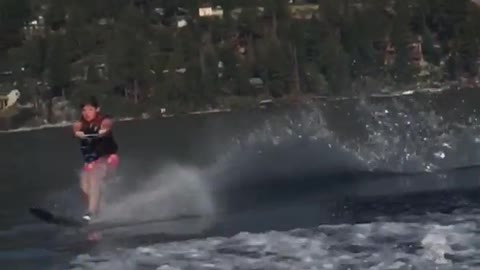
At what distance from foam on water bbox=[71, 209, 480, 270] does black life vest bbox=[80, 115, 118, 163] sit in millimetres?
1918

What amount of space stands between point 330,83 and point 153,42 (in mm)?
5872

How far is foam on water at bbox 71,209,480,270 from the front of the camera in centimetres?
697

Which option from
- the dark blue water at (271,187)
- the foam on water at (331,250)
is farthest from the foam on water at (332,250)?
the dark blue water at (271,187)

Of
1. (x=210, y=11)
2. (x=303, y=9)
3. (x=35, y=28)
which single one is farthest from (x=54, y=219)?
(x=303, y=9)

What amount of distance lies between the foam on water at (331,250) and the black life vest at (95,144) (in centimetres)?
192

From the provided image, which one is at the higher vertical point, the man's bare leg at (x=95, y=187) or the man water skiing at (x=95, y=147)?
the man water skiing at (x=95, y=147)

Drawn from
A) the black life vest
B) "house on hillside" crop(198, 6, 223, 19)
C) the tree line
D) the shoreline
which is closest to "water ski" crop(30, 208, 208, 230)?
the black life vest

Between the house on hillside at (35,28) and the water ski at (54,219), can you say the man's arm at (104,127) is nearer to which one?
the water ski at (54,219)

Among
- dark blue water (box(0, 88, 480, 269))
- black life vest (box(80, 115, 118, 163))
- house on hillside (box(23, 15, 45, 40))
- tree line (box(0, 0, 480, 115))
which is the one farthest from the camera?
house on hillside (box(23, 15, 45, 40))

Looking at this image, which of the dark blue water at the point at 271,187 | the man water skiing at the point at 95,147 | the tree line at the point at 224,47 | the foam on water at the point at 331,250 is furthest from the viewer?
the tree line at the point at 224,47

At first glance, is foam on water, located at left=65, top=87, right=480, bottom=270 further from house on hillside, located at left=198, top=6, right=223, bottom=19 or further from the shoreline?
house on hillside, located at left=198, top=6, right=223, bottom=19

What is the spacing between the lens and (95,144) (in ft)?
31.6

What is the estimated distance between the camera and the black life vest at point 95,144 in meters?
9.62

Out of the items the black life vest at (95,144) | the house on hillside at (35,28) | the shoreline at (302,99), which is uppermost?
the black life vest at (95,144)
